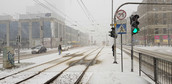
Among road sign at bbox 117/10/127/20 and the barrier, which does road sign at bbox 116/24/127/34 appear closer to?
road sign at bbox 117/10/127/20

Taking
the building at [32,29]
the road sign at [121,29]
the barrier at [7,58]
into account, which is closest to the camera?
the road sign at [121,29]

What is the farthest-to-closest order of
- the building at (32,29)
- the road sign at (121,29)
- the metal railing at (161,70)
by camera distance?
the building at (32,29) → the road sign at (121,29) → the metal railing at (161,70)

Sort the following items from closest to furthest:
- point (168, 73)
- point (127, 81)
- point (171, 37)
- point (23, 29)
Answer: point (168, 73)
point (127, 81)
point (171, 37)
point (23, 29)

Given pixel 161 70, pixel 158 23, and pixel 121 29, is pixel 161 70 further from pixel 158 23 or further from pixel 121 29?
pixel 158 23

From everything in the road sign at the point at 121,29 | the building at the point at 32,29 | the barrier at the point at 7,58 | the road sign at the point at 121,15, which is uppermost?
the building at the point at 32,29

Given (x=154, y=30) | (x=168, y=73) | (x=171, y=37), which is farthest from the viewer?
(x=154, y=30)

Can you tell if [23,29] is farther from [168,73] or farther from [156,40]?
[168,73]

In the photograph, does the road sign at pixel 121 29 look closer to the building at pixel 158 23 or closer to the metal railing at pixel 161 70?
the metal railing at pixel 161 70

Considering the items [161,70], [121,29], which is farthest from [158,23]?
[161,70]

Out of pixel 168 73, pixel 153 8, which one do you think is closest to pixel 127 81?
pixel 168 73

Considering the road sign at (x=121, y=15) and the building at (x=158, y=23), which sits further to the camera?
the building at (x=158, y=23)

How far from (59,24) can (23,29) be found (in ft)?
58.4

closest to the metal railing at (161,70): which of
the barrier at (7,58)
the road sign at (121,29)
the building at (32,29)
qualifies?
the road sign at (121,29)

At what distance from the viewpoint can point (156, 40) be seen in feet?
194
